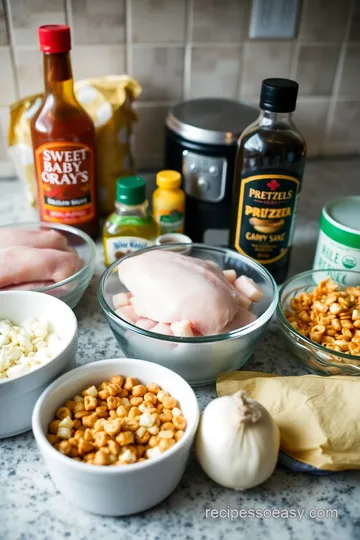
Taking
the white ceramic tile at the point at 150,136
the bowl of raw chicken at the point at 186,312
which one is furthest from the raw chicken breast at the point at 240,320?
the white ceramic tile at the point at 150,136

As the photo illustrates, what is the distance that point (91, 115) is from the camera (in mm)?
970

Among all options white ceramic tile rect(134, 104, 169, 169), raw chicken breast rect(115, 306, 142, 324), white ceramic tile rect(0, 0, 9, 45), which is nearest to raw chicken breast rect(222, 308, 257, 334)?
raw chicken breast rect(115, 306, 142, 324)

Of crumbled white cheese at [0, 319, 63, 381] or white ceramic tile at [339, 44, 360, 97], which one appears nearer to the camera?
crumbled white cheese at [0, 319, 63, 381]

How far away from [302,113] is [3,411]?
0.93m

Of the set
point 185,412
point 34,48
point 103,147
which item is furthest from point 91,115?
point 185,412

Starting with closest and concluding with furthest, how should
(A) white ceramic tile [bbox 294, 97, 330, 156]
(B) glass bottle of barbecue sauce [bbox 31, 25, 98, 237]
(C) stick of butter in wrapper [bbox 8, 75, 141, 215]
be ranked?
(B) glass bottle of barbecue sauce [bbox 31, 25, 98, 237] → (C) stick of butter in wrapper [bbox 8, 75, 141, 215] → (A) white ceramic tile [bbox 294, 97, 330, 156]

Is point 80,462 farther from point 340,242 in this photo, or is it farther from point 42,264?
point 340,242

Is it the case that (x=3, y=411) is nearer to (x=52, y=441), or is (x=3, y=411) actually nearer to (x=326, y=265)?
(x=52, y=441)

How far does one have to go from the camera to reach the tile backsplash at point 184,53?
1.01 meters

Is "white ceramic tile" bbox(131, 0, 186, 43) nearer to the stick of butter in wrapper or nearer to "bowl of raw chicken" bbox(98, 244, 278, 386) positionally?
the stick of butter in wrapper

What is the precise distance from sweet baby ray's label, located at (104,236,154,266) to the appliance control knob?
134 mm

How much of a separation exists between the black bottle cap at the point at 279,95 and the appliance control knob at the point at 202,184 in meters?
0.19

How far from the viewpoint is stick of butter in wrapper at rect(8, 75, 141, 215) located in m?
0.97

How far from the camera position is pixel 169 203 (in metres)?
0.90
